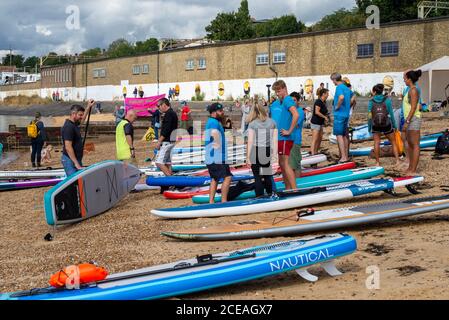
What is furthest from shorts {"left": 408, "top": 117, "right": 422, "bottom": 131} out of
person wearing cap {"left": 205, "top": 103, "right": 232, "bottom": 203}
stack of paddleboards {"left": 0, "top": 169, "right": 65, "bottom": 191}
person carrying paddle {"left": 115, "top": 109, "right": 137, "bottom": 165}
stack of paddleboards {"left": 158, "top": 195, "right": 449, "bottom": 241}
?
stack of paddleboards {"left": 0, "top": 169, "right": 65, "bottom": 191}

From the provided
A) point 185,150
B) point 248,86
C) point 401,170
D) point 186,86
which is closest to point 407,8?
point 248,86

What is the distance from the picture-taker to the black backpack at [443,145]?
1246 centimetres

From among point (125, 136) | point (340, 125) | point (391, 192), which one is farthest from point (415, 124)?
point (125, 136)

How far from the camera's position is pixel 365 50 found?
38.8 m

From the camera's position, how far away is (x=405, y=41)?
3628cm

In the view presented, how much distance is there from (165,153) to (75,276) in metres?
6.22

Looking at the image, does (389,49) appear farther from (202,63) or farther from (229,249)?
(229,249)

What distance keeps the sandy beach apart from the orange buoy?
96cm

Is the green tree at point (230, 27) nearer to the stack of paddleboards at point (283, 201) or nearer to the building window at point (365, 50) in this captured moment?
the building window at point (365, 50)

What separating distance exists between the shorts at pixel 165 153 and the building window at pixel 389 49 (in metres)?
28.9

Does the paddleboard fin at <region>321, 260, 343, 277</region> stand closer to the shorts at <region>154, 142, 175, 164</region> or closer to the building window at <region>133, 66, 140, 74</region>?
the shorts at <region>154, 142, 175, 164</region>

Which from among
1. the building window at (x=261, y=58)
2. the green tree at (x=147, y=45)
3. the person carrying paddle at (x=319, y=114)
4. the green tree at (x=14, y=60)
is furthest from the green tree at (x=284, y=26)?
the green tree at (x=14, y=60)

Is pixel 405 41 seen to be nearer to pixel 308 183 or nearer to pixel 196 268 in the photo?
pixel 308 183

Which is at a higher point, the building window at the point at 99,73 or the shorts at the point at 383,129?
the building window at the point at 99,73
